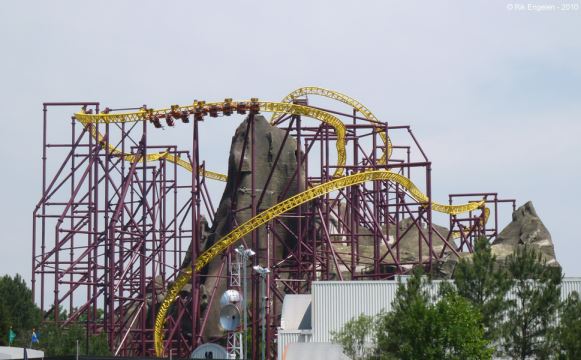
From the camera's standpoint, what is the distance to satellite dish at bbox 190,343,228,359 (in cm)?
4623

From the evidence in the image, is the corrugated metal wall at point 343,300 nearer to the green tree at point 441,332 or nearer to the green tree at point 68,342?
the green tree at point 441,332

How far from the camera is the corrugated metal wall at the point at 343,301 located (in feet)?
185

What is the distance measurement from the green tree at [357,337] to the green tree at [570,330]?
28.1 ft

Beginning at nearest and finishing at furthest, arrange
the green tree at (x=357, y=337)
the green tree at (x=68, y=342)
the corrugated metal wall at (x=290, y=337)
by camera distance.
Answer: the green tree at (x=357, y=337)
the corrugated metal wall at (x=290, y=337)
the green tree at (x=68, y=342)

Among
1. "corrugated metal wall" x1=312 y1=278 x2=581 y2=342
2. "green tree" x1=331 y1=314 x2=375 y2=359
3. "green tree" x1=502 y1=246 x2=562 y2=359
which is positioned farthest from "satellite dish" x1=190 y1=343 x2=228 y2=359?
"green tree" x1=502 y1=246 x2=562 y2=359

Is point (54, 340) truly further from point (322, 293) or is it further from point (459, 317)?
point (459, 317)

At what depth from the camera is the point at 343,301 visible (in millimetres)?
56344

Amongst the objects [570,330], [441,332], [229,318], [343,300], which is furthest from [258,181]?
[570,330]

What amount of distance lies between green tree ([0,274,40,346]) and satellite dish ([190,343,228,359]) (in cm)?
2643

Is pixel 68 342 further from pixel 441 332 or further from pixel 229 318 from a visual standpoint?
pixel 441 332

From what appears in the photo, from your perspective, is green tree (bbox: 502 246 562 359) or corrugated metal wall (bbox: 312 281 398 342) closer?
green tree (bbox: 502 246 562 359)

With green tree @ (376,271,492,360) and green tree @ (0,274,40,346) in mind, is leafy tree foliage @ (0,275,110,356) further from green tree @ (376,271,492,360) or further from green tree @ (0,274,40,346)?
green tree @ (376,271,492,360)

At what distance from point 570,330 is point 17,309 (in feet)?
143

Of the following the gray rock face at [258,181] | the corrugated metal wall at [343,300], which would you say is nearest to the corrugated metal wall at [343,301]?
the corrugated metal wall at [343,300]
